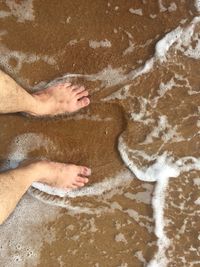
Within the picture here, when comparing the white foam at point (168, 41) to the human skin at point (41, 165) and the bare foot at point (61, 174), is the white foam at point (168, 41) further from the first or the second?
the bare foot at point (61, 174)

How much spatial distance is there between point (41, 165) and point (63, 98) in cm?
34

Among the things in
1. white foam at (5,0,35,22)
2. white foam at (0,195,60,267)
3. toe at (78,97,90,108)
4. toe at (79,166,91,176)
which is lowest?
white foam at (0,195,60,267)

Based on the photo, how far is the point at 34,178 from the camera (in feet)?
6.06

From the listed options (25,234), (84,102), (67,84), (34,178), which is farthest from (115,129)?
(25,234)

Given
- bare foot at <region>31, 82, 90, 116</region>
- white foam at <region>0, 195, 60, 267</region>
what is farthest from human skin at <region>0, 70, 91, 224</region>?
white foam at <region>0, 195, 60, 267</region>

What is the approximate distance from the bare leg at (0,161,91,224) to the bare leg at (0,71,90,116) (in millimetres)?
257

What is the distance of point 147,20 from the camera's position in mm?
1875

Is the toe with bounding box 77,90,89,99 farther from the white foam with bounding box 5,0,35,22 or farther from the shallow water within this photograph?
the white foam with bounding box 5,0,35,22

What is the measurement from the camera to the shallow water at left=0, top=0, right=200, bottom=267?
188 cm

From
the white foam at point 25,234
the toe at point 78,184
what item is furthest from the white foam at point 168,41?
the white foam at point 25,234

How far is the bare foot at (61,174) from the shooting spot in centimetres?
187

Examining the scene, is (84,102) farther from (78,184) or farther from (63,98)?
(78,184)

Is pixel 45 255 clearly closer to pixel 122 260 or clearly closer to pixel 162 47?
pixel 122 260

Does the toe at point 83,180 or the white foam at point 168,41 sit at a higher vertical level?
the white foam at point 168,41
